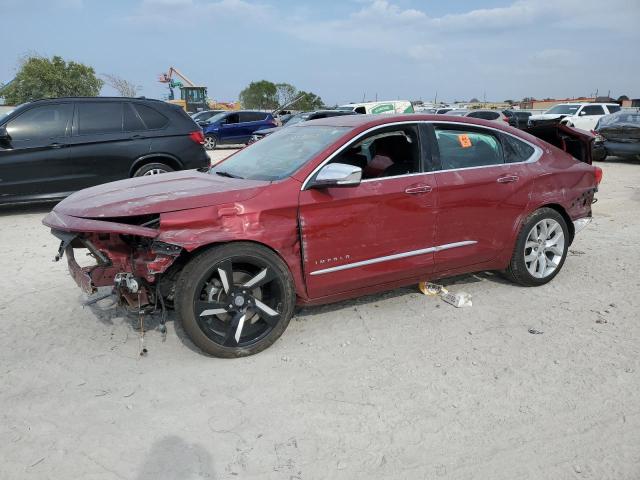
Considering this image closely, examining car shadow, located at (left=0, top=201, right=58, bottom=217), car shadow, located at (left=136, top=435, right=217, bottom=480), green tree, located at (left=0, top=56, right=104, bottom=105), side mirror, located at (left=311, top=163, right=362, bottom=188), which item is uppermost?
green tree, located at (left=0, top=56, right=104, bottom=105)

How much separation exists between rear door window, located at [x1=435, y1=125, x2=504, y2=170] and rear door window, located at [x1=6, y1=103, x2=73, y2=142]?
19.6 feet

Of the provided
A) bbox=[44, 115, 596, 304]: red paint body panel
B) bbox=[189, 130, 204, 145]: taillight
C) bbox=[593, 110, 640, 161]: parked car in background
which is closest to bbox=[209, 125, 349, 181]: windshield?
bbox=[44, 115, 596, 304]: red paint body panel

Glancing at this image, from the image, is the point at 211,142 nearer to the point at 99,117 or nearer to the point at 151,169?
the point at 99,117

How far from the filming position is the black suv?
7402 mm

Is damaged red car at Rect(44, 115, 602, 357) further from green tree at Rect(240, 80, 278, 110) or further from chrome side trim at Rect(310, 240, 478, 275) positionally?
green tree at Rect(240, 80, 278, 110)

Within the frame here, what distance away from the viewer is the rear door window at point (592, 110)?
2100 cm

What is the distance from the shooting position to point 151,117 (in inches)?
320

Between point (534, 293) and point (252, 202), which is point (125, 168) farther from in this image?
point (534, 293)

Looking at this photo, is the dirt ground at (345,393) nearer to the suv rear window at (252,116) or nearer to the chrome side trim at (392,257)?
the chrome side trim at (392,257)

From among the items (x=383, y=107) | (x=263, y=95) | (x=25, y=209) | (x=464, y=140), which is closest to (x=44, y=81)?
(x=263, y=95)

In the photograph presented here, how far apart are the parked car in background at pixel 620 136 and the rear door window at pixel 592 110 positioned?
6.92 meters

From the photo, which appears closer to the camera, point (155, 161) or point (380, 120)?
point (380, 120)

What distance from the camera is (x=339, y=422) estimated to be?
9.20ft

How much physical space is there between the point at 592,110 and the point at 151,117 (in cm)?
1940
